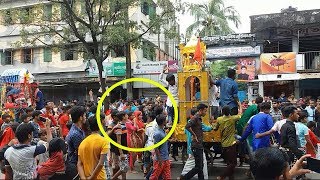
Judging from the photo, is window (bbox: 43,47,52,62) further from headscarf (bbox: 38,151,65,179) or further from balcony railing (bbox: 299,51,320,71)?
headscarf (bbox: 38,151,65,179)

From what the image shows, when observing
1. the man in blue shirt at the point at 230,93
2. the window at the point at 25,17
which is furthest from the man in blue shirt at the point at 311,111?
the window at the point at 25,17

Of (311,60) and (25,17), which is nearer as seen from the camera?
(25,17)

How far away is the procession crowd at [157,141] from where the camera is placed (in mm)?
4586

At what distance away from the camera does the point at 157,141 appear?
21.0 feet

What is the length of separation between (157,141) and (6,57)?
24.7 m

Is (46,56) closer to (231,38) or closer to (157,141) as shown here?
(231,38)

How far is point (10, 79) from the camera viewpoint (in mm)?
14484

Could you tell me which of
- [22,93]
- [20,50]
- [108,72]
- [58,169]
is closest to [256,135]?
[58,169]

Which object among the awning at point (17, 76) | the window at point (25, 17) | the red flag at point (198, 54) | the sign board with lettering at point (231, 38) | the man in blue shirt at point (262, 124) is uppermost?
the window at point (25, 17)

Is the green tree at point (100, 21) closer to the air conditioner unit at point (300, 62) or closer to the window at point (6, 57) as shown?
the air conditioner unit at point (300, 62)

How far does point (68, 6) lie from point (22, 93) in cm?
453

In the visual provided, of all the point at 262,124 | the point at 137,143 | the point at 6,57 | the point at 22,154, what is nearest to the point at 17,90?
the point at 137,143

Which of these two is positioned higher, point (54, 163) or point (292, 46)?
point (292, 46)

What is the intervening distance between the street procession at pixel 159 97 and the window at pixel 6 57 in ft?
0.34
